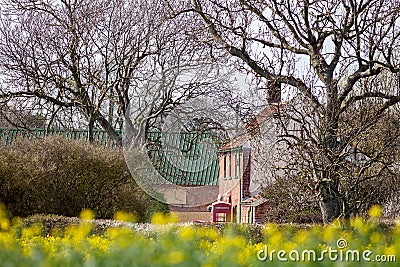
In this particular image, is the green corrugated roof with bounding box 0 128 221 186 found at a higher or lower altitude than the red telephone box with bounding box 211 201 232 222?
higher

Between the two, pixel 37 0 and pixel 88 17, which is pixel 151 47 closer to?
pixel 88 17

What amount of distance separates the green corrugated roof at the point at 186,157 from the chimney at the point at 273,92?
268cm

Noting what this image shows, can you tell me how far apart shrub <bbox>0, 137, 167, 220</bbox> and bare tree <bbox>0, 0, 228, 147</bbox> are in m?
3.22

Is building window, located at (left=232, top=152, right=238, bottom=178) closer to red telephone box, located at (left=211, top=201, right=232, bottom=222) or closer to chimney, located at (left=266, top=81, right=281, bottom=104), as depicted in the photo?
red telephone box, located at (left=211, top=201, right=232, bottom=222)

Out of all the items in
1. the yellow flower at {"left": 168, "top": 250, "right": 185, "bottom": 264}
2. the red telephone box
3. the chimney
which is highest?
the chimney

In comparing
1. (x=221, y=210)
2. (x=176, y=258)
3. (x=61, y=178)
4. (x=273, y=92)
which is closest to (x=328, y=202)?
(x=273, y=92)

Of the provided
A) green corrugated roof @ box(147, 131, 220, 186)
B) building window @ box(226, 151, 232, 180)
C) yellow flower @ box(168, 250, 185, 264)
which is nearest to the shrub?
green corrugated roof @ box(147, 131, 220, 186)

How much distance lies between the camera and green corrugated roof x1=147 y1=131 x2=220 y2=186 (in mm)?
13383

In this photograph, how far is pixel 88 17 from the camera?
1518 cm

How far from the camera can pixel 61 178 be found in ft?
37.5
